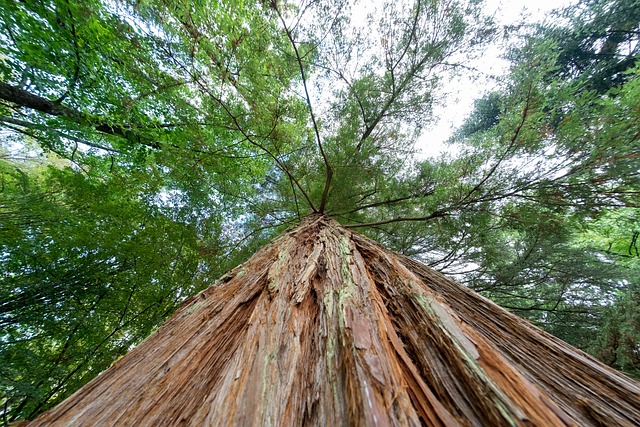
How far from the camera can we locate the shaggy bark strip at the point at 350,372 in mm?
370

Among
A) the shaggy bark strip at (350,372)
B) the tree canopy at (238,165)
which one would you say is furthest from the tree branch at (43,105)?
the shaggy bark strip at (350,372)

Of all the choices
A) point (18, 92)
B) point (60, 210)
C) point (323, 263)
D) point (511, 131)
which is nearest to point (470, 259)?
point (511, 131)

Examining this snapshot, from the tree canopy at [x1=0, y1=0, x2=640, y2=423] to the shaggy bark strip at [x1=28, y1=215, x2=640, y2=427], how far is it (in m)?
1.68

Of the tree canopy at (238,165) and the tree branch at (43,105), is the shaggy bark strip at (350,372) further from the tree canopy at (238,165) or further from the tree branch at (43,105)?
the tree branch at (43,105)

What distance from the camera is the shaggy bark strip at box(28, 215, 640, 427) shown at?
1.21ft

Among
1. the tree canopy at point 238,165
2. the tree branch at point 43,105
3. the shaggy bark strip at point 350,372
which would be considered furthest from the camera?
the tree branch at point 43,105

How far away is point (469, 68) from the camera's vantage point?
97.7 inches

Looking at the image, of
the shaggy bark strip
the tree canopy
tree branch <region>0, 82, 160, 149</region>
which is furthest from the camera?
tree branch <region>0, 82, 160, 149</region>

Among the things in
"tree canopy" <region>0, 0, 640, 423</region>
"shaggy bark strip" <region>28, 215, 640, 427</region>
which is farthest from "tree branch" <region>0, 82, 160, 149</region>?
"shaggy bark strip" <region>28, 215, 640, 427</region>

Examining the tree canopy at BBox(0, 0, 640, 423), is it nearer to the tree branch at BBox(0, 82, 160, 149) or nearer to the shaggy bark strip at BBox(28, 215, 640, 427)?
the tree branch at BBox(0, 82, 160, 149)

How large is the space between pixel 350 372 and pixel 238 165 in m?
3.39

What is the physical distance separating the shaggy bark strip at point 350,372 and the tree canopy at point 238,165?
1.68 meters

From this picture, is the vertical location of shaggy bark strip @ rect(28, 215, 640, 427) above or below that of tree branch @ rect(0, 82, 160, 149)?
below

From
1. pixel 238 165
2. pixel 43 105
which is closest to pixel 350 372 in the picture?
pixel 238 165
